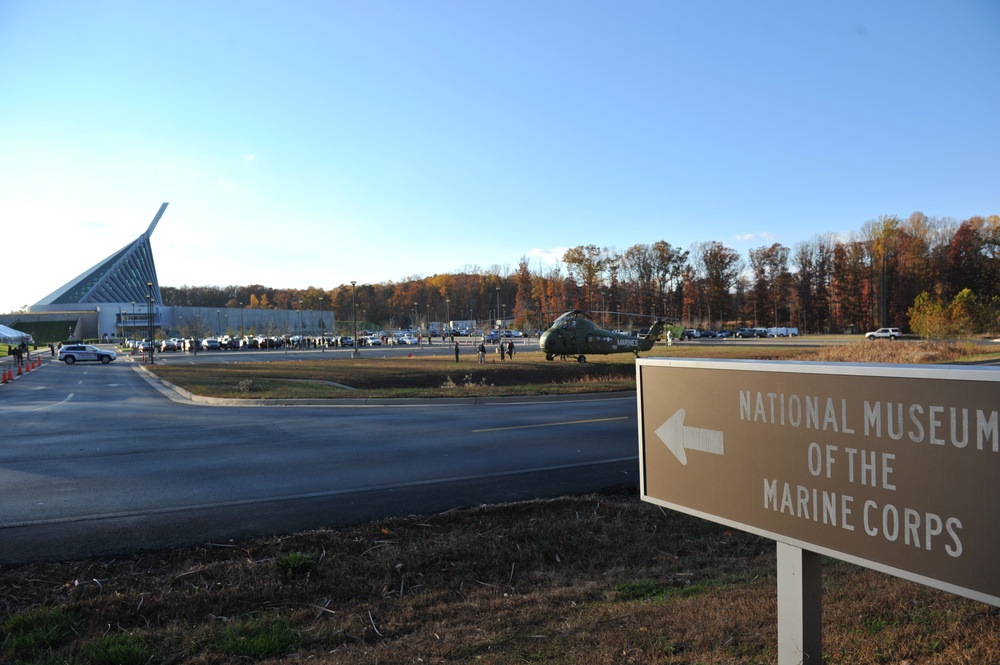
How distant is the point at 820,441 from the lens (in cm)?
255

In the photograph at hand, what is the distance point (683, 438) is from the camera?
3.19 metres

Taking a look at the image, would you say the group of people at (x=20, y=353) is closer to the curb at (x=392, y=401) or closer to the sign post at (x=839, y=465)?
the curb at (x=392, y=401)

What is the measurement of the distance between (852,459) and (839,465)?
0.06 metres

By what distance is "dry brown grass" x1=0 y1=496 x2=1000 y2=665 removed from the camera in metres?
3.63

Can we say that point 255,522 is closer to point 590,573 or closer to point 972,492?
point 590,573

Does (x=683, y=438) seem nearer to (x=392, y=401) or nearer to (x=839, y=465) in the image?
(x=839, y=465)

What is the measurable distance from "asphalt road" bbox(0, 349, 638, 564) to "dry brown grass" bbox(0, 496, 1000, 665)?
826 millimetres

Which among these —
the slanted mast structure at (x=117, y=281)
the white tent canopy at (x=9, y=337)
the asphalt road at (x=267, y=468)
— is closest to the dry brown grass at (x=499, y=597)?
the asphalt road at (x=267, y=468)

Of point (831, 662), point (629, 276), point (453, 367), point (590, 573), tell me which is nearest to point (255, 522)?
point (590, 573)

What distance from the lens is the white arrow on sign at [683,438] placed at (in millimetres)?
3014

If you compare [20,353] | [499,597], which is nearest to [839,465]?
[499,597]

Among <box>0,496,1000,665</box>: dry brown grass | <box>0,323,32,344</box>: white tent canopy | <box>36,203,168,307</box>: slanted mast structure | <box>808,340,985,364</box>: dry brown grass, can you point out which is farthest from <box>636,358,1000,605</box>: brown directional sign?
<box>36,203,168,307</box>: slanted mast structure

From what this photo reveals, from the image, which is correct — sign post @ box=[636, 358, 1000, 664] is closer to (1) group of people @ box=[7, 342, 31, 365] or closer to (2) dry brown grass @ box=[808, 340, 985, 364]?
(2) dry brown grass @ box=[808, 340, 985, 364]

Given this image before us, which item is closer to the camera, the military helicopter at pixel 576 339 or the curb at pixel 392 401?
the curb at pixel 392 401
